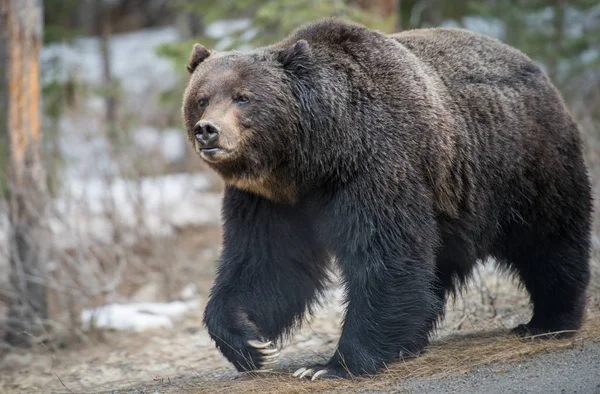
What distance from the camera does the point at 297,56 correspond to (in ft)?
15.1

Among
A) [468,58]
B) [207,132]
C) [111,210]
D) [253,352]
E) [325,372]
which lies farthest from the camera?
[111,210]

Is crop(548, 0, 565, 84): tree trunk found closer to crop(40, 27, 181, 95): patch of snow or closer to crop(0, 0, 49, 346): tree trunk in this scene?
crop(0, 0, 49, 346): tree trunk

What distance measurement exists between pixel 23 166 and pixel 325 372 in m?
5.11

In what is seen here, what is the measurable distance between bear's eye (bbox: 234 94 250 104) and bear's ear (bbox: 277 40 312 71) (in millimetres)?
344

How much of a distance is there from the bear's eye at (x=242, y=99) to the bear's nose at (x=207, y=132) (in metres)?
0.32

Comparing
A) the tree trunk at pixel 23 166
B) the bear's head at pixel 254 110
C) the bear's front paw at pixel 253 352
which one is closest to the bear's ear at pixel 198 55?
the bear's head at pixel 254 110

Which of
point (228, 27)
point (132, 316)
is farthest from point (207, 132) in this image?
point (228, 27)

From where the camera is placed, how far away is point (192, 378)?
209 inches

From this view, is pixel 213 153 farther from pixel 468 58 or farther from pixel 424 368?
pixel 468 58

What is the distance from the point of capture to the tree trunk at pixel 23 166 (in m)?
8.28

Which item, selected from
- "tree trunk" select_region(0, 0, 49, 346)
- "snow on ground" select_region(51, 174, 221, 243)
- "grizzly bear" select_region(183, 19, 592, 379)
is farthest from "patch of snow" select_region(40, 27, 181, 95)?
"grizzly bear" select_region(183, 19, 592, 379)

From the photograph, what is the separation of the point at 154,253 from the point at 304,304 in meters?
5.43

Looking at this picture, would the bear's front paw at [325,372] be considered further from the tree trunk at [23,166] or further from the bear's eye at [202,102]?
the tree trunk at [23,166]

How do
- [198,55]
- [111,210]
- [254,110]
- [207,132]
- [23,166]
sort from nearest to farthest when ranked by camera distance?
[207,132]
[254,110]
[198,55]
[23,166]
[111,210]
